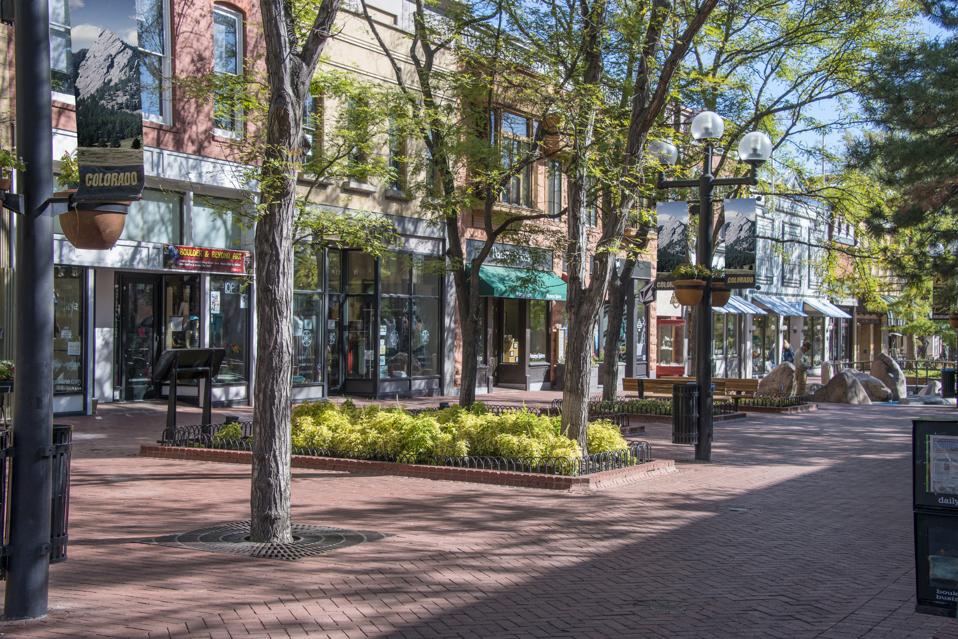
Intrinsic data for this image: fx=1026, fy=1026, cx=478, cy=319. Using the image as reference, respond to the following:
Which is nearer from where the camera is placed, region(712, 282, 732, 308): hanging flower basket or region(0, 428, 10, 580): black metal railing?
region(0, 428, 10, 580): black metal railing

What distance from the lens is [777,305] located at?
4681cm

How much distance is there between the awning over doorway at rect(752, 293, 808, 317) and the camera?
1799 inches

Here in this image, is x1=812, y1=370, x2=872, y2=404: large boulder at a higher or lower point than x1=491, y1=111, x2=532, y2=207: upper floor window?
lower

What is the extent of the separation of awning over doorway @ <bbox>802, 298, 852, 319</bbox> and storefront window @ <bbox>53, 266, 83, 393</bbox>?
39.3 metres

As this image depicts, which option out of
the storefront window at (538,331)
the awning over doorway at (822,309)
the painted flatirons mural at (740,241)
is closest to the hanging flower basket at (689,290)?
the painted flatirons mural at (740,241)

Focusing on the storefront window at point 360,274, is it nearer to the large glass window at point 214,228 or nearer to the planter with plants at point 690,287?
the large glass window at point 214,228

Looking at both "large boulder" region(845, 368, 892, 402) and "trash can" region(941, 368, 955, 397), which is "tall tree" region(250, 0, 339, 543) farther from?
"trash can" region(941, 368, 955, 397)

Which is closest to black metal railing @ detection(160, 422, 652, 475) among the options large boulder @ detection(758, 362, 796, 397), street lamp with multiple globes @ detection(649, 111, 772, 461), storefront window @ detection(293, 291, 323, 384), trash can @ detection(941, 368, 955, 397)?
street lamp with multiple globes @ detection(649, 111, 772, 461)

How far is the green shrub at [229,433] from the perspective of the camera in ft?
44.2

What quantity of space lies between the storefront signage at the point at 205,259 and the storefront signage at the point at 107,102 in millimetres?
9037

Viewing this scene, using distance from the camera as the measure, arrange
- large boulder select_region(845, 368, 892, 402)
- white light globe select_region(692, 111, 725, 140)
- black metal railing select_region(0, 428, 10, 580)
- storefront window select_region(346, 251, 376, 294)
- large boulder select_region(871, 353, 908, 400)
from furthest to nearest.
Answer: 1. large boulder select_region(871, 353, 908, 400)
2. large boulder select_region(845, 368, 892, 402)
3. storefront window select_region(346, 251, 376, 294)
4. white light globe select_region(692, 111, 725, 140)
5. black metal railing select_region(0, 428, 10, 580)

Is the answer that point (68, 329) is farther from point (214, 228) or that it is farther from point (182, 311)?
point (214, 228)

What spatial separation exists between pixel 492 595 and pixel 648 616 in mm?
1040

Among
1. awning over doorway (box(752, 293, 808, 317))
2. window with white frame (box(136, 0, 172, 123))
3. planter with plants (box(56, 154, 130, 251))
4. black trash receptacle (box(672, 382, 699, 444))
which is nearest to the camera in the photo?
planter with plants (box(56, 154, 130, 251))
